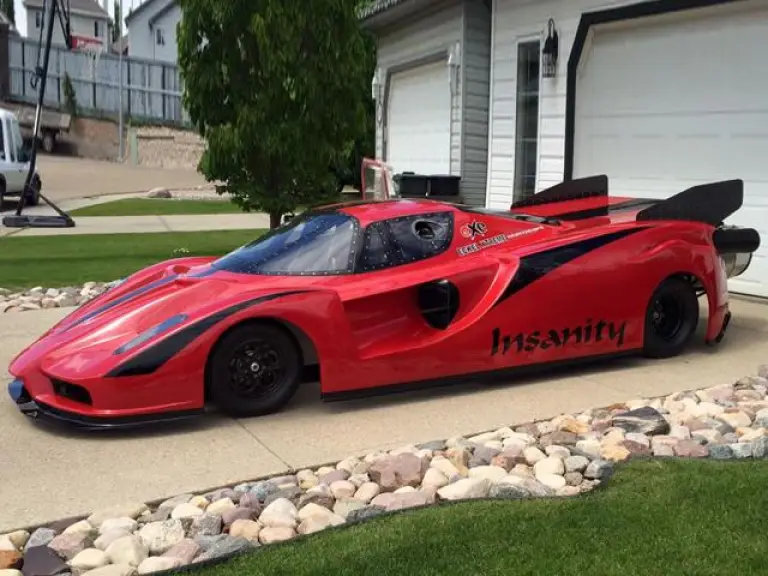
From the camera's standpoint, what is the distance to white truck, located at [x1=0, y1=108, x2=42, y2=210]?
21.1 metres

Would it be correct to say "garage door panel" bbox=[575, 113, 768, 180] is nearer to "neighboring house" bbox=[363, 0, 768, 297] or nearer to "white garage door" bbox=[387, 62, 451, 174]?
"neighboring house" bbox=[363, 0, 768, 297]

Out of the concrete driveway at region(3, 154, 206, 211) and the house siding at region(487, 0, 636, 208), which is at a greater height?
the house siding at region(487, 0, 636, 208)

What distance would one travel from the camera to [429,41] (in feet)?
45.9

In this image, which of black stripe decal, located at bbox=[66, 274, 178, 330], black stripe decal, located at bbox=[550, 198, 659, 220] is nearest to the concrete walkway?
black stripe decal, located at bbox=[550, 198, 659, 220]

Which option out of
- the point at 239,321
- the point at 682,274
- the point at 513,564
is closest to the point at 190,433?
the point at 239,321

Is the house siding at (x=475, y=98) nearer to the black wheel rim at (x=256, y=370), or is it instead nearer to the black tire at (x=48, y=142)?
the black wheel rim at (x=256, y=370)

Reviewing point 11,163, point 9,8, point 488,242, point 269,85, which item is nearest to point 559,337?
point 488,242

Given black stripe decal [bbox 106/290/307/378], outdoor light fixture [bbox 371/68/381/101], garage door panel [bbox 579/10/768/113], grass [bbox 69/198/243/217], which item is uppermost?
outdoor light fixture [bbox 371/68/381/101]

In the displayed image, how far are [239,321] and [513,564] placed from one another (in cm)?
221

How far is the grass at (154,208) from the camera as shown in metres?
19.4

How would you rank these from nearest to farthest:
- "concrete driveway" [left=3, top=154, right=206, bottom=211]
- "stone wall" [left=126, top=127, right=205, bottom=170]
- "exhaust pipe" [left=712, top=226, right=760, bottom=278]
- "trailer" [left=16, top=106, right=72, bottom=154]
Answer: "exhaust pipe" [left=712, top=226, right=760, bottom=278] → "concrete driveway" [left=3, top=154, right=206, bottom=211] → "trailer" [left=16, top=106, right=72, bottom=154] → "stone wall" [left=126, top=127, right=205, bottom=170]

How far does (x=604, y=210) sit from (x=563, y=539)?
3.88 m

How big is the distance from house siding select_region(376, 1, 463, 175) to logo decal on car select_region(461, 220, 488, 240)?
760 cm

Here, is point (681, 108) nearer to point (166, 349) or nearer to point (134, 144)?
point (166, 349)
